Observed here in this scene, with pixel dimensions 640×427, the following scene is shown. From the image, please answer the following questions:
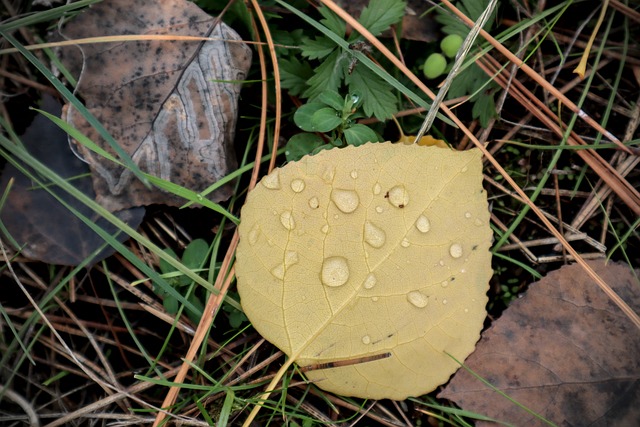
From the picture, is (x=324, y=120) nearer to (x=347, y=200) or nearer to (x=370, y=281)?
(x=347, y=200)

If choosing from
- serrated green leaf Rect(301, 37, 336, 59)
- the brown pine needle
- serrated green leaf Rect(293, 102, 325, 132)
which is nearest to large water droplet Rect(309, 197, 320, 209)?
serrated green leaf Rect(293, 102, 325, 132)

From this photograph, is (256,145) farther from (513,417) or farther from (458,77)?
(513,417)

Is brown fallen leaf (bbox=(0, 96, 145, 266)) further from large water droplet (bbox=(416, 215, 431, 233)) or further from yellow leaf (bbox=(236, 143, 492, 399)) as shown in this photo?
large water droplet (bbox=(416, 215, 431, 233))

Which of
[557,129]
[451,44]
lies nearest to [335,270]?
[451,44]

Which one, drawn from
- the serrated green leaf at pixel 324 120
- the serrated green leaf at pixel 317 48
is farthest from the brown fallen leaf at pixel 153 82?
the serrated green leaf at pixel 324 120

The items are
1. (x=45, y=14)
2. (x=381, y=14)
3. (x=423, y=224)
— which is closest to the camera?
(x=423, y=224)

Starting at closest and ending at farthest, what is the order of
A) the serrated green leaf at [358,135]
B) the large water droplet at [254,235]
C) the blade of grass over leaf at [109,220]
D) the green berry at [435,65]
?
the blade of grass over leaf at [109,220] → the large water droplet at [254,235] → the serrated green leaf at [358,135] → the green berry at [435,65]

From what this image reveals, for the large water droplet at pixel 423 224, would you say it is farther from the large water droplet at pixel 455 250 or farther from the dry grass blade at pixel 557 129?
the dry grass blade at pixel 557 129
